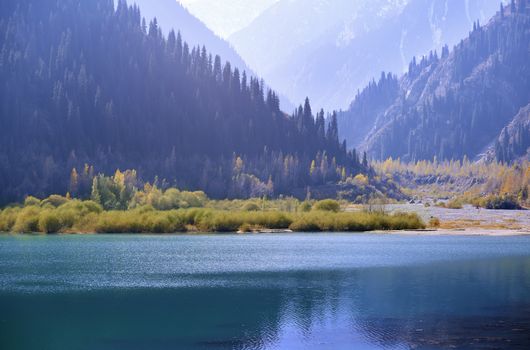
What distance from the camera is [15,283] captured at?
60031mm

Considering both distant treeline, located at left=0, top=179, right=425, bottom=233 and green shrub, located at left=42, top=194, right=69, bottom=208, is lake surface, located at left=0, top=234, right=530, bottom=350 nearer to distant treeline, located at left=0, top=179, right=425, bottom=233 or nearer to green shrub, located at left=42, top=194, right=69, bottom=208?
distant treeline, located at left=0, top=179, right=425, bottom=233

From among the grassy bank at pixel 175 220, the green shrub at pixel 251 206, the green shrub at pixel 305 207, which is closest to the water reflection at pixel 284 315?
the grassy bank at pixel 175 220

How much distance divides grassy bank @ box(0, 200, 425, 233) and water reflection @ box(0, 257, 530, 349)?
63510 millimetres

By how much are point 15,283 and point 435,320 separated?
3310 centimetres

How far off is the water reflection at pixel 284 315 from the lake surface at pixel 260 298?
71mm

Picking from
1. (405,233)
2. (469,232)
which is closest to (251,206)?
(405,233)

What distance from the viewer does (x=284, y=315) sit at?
4716 cm

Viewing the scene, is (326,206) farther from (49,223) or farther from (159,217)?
(49,223)

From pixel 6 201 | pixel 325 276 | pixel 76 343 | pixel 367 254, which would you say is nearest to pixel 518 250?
pixel 367 254

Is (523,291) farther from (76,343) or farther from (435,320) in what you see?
(76,343)

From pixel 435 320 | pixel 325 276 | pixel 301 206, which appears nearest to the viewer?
pixel 435 320

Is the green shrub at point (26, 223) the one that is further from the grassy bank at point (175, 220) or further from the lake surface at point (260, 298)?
the lake surface at point (260, 298)

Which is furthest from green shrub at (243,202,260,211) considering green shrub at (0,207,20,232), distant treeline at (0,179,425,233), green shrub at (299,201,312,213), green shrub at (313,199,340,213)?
green shrub at (0,207,20,232)

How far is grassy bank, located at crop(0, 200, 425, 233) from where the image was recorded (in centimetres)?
12294
